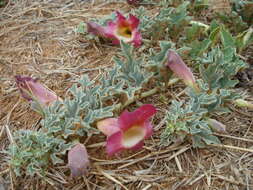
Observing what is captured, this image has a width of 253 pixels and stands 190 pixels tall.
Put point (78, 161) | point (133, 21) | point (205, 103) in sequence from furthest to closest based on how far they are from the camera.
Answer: point (133, 21)
point (205, 103)
point (78, 161)

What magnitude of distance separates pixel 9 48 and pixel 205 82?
37.3 inches

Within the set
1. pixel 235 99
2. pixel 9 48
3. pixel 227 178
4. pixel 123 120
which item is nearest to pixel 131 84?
pixel 123 120

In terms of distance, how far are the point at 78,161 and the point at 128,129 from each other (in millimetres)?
190

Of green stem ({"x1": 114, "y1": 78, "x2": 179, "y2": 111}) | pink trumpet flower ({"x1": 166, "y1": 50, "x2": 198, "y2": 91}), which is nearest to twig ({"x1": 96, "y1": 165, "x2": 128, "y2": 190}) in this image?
green stem ({"x1": 114, "y1": 78, "x2": 179, "y2": 111})

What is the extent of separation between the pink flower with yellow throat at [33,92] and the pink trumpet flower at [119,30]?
0.43 metres

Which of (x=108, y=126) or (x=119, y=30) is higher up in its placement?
(x=119, y=30)

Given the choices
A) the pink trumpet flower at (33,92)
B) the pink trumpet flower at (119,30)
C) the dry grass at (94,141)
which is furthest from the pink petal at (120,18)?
the pink trumpet flower at (33,92)

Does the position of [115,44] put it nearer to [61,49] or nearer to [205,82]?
[61,49]

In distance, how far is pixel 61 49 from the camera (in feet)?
5.98

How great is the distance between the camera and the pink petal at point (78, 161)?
1.19 m

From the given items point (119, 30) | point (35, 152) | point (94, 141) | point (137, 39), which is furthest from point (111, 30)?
point (35, 152)

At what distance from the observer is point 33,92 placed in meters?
1.41

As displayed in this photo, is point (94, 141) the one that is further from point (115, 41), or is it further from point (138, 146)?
point (115, 41)

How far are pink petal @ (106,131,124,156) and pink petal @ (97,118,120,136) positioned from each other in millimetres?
30
